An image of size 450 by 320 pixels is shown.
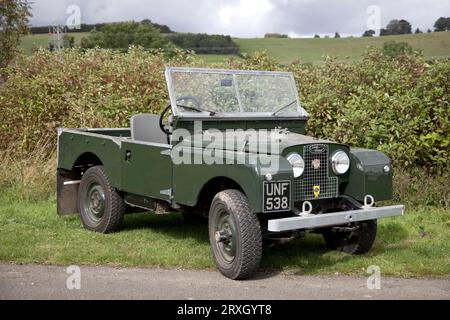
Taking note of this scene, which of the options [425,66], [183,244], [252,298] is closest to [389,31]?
[425,66]

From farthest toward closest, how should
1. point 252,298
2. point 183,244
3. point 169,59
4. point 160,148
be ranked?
point 169,59 < point 183,244 < point 160,148 < point 252,298

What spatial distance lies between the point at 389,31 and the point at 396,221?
17.4 meters

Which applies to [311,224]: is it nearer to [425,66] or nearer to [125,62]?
[425,66]

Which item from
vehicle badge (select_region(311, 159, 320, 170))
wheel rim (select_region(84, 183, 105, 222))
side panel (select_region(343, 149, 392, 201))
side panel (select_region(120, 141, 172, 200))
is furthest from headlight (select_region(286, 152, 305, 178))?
wheel rim (select_region(84, 183, 105, 222))

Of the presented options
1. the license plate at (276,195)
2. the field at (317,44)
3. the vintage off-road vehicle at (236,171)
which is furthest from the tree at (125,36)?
the license plate at (276,195)

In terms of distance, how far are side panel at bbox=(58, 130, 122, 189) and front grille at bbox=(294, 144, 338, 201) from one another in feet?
7.23

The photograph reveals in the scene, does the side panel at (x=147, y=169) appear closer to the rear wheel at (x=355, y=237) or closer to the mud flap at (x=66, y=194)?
the mud flap at (x=66, y=194)

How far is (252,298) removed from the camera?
5422mm

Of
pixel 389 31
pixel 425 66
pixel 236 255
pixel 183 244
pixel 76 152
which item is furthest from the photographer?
pixel 389 31

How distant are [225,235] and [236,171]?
0.63 metres

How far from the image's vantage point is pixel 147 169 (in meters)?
6.91

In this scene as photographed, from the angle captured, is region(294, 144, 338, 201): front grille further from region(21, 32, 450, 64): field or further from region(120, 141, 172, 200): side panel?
region(21, 32, 450, 64): field

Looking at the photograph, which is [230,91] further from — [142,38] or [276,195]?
[142,38]

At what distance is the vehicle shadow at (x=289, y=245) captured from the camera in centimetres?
646
